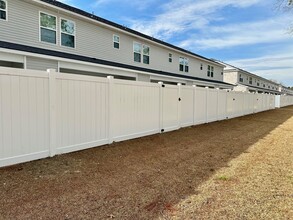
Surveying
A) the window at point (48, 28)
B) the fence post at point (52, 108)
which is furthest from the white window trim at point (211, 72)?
the fence post at point (52, 108)

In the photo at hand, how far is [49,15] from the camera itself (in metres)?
12.2

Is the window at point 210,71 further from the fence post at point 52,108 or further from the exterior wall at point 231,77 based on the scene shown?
the fence post at point 52,108

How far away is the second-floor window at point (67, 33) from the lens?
41.9ft

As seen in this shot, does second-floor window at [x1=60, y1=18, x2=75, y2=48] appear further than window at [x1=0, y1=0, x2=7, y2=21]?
Yes

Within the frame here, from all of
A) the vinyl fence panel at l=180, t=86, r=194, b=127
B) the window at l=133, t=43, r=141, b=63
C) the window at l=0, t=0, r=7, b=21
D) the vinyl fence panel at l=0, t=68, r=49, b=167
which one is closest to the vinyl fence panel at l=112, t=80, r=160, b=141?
the vinyl fence panel at l=180, t=86, r=194, b=127

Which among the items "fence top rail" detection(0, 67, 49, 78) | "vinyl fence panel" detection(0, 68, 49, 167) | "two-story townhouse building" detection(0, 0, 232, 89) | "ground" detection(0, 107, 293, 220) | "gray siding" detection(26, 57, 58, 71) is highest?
"two-story townhouse building" detection(0, 0, 232, 89)

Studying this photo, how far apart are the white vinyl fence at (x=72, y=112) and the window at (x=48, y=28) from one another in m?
6.93

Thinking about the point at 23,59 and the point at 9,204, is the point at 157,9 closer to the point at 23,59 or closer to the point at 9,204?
the point at 23,59

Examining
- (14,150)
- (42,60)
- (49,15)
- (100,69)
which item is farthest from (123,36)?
(14,150)

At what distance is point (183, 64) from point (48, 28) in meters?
14.1

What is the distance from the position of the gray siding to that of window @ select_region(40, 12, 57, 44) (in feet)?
5.35

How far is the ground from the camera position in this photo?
313 cm

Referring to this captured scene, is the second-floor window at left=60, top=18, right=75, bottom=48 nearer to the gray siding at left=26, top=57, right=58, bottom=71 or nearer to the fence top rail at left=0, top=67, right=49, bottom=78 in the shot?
the gray siding at left=26, top=57, right=58, bottom=71

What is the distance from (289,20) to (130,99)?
322 inches
